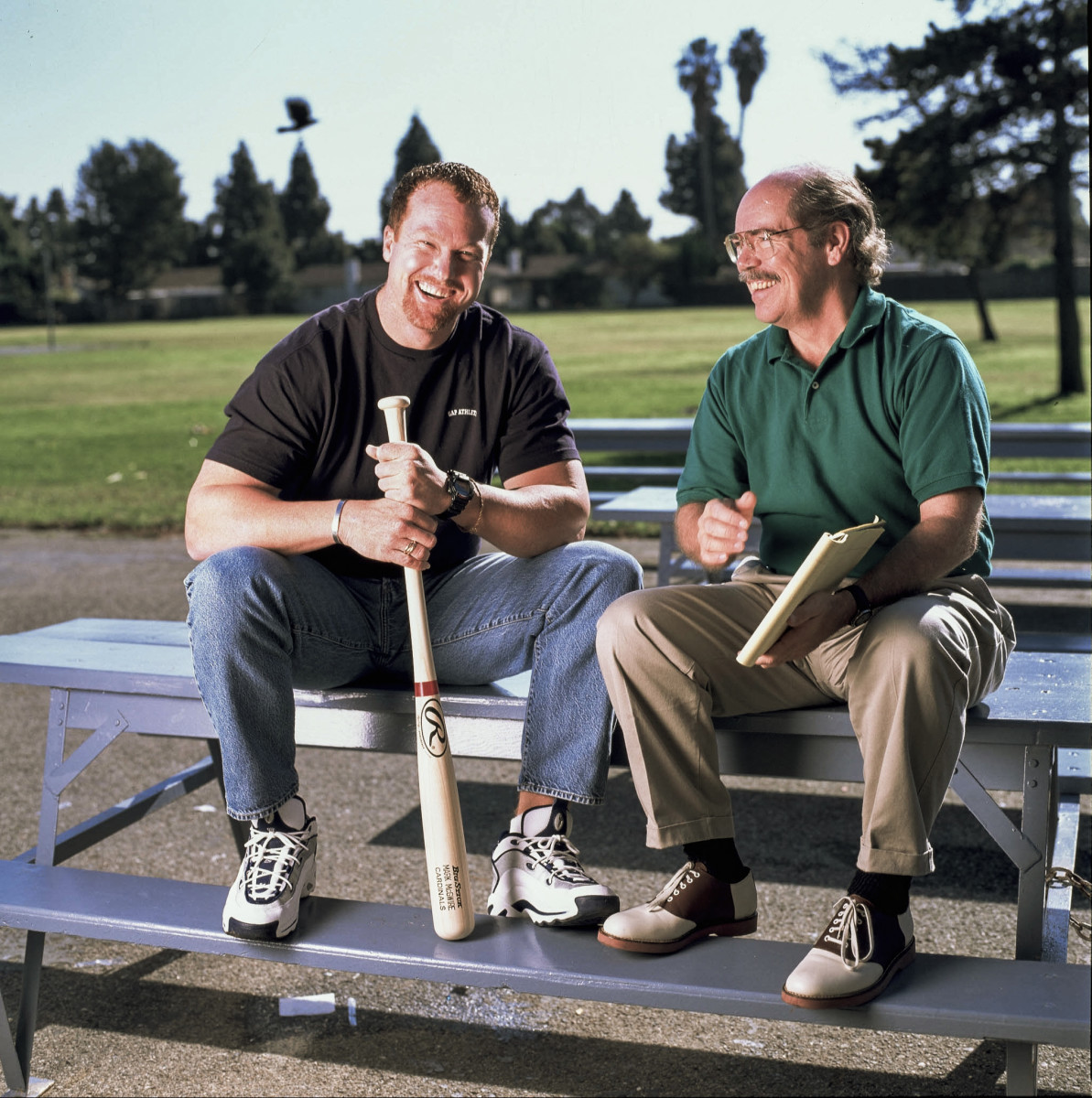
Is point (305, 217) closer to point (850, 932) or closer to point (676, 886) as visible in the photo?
point (676, 886)

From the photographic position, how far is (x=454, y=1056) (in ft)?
9.41

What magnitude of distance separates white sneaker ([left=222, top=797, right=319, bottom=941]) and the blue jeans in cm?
5

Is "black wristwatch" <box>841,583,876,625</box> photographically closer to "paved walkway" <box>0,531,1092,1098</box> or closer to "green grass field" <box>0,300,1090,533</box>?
"paved walkway" <box>0,531,1092,1098</box>

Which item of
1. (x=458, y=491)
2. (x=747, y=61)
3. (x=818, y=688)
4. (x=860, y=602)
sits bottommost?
(x=818, y=688)

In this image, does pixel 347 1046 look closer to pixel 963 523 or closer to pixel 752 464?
pixel 752 464

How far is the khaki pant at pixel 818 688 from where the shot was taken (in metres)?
2.22

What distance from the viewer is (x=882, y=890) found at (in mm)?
2242

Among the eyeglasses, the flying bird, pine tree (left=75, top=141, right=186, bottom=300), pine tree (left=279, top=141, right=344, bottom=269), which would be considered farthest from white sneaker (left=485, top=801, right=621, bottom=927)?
pine tree (left=75, top=141, right=186, bottom=300)

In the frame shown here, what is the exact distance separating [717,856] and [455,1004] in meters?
0.99

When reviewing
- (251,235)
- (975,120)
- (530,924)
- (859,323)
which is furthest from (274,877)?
(251,235)

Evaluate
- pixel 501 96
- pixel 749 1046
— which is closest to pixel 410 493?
pixel 749 1046

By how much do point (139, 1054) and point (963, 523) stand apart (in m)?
2.10

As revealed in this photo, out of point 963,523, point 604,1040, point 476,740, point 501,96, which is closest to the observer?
point 963,523

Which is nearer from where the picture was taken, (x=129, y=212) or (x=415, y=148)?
(x=415, y=148)
